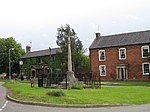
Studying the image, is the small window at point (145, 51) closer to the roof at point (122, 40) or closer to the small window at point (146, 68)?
the roof at point (122, 40)

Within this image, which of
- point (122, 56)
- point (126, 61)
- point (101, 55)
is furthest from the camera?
point (101, 55)

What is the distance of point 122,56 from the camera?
60.3m

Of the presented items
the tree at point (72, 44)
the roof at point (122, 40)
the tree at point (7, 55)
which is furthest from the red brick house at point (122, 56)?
the tree at point (7, 55)

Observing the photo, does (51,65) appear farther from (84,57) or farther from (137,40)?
(137,40)

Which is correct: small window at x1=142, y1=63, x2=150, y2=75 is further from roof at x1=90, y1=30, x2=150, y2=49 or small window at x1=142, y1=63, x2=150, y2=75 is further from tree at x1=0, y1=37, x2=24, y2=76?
tree at x1=0, y1=37, x2=24, y2=76

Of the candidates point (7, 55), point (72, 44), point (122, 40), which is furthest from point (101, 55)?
point (7, 55)

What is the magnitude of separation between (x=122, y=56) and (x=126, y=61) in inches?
49.0

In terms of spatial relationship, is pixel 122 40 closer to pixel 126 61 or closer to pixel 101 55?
pixel 126 61

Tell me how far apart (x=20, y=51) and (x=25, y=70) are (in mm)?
13570

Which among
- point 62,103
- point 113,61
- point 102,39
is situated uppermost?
point 102,39

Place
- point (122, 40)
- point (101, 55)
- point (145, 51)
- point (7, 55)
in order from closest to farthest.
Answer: point (145, 51)
point (122, 40)
point (101, 55)
point (7, 55)

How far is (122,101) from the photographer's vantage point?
20.2m

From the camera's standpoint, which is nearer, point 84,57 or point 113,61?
point 113,61

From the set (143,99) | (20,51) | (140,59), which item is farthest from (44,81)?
(20,51)
